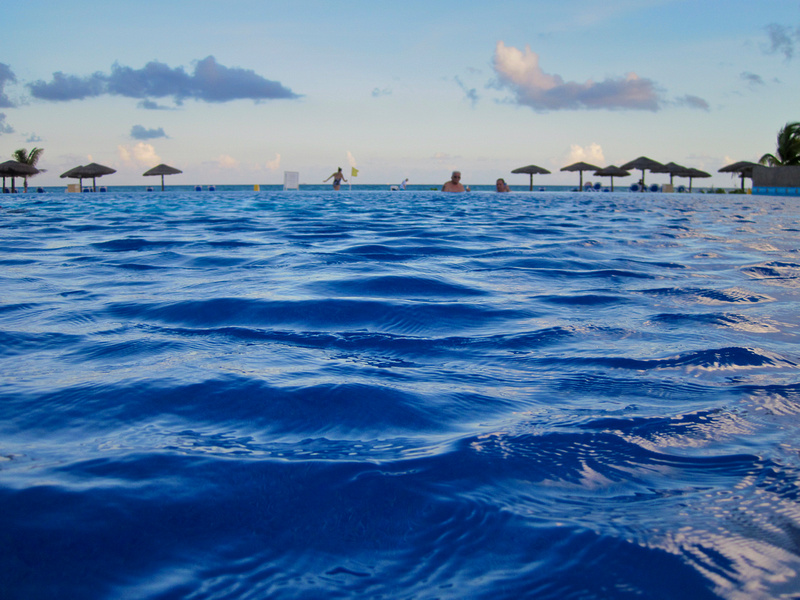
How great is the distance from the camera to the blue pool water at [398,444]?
1.00 meters

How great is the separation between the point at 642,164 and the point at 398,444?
36.9m

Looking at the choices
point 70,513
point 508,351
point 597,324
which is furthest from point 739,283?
point 70,513

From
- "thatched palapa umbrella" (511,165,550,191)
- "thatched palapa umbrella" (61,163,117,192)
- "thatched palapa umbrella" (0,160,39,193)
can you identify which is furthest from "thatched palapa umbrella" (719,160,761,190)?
"thatched palapa umbrella" (0,160,39,193)

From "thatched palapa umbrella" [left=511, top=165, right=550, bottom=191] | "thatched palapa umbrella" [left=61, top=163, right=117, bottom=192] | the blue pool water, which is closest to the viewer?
the blue pool water

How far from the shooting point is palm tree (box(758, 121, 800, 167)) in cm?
3406

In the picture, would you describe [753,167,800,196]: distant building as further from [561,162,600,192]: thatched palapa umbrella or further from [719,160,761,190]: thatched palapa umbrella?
[561,162,600,192]: thatched palapa umbrella

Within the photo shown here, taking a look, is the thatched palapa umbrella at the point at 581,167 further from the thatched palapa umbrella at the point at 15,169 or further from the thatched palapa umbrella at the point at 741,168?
the thatched palapa umbrella at the point at 15,169

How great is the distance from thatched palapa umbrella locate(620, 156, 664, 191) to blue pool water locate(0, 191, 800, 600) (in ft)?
111

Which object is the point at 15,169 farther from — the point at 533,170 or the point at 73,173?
the point at 533,170

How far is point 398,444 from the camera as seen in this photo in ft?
4.95

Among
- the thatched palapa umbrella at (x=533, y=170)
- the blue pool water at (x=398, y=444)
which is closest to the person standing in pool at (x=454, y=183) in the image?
the thatched palapa umbrella at (x=533, y=170)

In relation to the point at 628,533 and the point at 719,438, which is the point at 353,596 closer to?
the point at 628,533

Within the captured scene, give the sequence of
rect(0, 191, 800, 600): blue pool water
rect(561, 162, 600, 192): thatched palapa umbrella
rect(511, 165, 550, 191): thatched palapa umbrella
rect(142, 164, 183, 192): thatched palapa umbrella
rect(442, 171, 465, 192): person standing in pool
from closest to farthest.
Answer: rect(0, 191, 800, 600): blue pool water < rect(442, 171, 465, 192): person standing in pool < rect(142, 164, 183, 192): thatched palapa umbrella < rect(561, 162, 600, 192): thatched palapa umbrella < rect(511, 165, 550, 191): thatched palapa umbrella

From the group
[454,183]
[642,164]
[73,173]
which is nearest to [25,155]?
[73,173]
